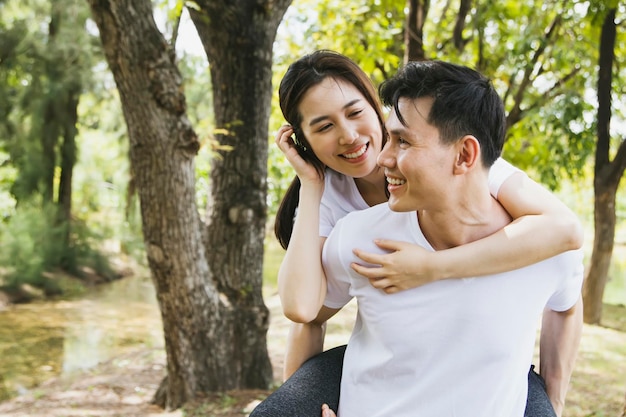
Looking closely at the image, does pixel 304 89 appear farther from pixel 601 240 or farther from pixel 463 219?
pixel 601 240

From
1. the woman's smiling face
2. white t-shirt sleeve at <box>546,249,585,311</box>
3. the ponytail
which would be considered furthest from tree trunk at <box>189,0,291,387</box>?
white t-shirt sleeve at <box>546,249,585,311</box>

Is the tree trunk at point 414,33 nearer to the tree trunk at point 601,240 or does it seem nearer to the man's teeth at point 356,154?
the tree trunk at point 601,240

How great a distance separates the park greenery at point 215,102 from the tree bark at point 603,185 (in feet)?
0.06

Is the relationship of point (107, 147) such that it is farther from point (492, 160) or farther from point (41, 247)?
point (492, 160)

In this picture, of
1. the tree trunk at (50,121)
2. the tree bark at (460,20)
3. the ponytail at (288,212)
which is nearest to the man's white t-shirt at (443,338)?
the ponytail at (288,212)

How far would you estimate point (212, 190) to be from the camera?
5316 millimetres

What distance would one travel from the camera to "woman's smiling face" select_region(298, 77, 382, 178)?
2223 millimetres

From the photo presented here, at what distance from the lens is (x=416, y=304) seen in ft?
5.74

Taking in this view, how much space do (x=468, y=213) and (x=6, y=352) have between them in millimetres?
9120

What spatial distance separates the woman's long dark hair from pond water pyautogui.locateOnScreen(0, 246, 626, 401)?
631 centimetres

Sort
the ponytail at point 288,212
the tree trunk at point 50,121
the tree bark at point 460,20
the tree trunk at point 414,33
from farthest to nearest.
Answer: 1. the tree trunk at point 50,121
2. the tree bark at point 460,20
3. the tree trunk at point 414,33
4. the ponytail at point 288,212

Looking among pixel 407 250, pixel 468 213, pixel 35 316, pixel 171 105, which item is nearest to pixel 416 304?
pixel 407 250

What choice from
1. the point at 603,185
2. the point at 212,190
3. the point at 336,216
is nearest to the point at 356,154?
the point at 336,216

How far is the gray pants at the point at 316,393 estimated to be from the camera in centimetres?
181
